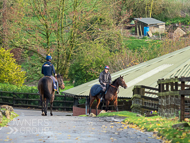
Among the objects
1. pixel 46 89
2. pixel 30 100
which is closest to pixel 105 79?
pixel 46 89

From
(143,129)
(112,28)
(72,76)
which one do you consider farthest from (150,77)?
(112,28)

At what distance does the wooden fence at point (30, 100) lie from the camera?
34906 millimetres

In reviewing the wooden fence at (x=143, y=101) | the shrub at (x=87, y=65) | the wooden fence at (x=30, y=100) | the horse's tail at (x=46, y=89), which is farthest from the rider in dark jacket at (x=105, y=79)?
the shrub at (x=87, y=65)

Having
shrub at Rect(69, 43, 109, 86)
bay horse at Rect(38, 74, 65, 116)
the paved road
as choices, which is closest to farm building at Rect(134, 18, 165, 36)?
shrub at Rect(69, 43, 109, 86)

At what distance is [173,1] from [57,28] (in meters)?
63.0

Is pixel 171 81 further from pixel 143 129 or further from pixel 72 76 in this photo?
pixel 72 76

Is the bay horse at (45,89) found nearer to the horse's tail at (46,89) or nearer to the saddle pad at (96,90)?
the horse's tail at (46,89)

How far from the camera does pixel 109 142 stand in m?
7.79

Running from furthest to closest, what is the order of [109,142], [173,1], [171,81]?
[173,1] < [171,81] < [109,142]

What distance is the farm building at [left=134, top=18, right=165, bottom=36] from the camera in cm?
8169

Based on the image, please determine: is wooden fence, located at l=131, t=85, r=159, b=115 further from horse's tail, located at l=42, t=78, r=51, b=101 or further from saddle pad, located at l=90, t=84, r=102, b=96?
horse's tail, located at l=42, t=78, r=51, b=101

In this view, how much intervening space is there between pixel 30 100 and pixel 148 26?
5219 centimetres

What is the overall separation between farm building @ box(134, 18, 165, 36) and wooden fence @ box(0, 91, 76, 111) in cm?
4935

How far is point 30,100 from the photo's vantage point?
117 ft
